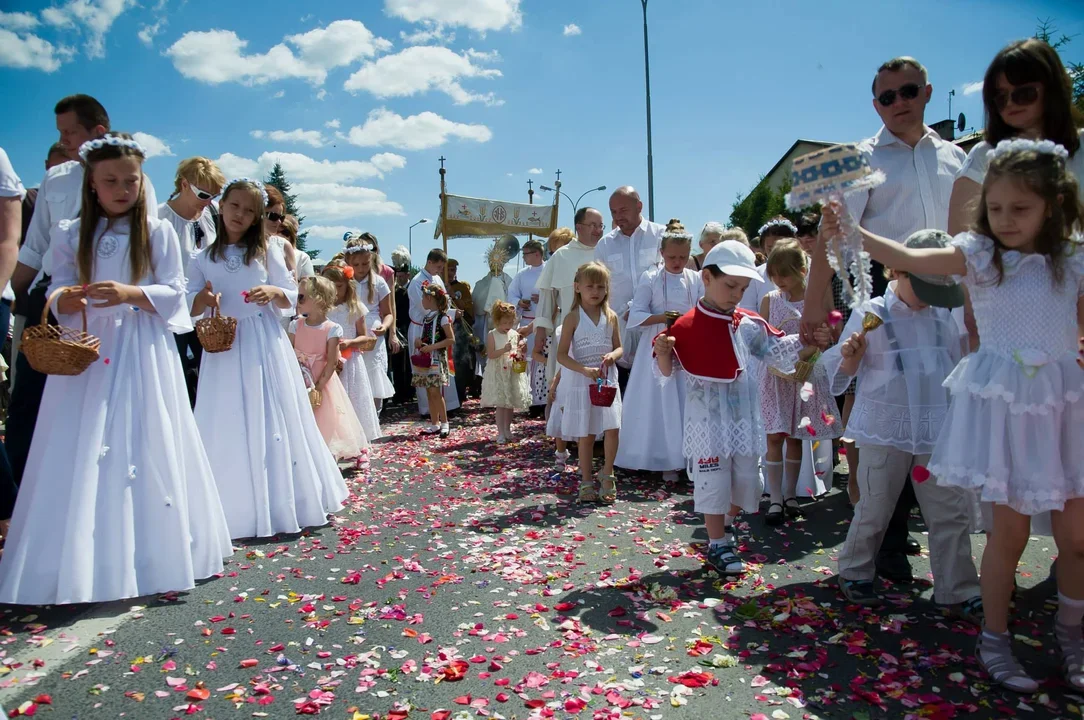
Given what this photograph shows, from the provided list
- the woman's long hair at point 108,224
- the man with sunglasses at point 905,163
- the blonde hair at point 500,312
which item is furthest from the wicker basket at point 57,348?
the blonde hair at point 500,312

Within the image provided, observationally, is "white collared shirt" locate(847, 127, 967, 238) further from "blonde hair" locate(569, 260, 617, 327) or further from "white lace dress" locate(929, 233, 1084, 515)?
"blonde hair" locate(569, 260, 617, 327)

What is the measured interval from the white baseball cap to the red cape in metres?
0.28

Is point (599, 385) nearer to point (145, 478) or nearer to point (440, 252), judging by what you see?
point (145, 478)

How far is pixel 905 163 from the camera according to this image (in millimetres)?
3961

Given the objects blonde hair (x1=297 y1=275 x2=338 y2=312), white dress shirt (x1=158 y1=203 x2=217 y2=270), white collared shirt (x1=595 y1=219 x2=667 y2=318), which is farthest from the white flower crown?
blonde hair (x1=297 y1=275 x2=338 y2=312)

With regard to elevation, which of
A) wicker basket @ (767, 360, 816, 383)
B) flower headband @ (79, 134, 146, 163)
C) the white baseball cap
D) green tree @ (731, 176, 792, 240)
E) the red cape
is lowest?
wicker basket @ (767, 360, 816, 383)

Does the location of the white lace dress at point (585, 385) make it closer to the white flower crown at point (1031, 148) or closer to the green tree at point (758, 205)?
the white flower crown at point (1031, 148)

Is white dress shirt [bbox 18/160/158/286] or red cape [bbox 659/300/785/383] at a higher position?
white dress shirt [bbox 18/160/158/286]

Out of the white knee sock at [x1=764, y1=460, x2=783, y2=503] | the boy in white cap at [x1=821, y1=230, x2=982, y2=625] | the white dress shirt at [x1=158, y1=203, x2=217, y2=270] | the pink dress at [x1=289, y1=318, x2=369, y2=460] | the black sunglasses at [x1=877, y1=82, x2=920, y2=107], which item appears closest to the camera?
the boy in white cap at [x1=821, y1=230, x2=982, y2=625]

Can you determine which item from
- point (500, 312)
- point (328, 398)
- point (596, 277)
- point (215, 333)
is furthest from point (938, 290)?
point (500, 312)

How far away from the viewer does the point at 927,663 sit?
305 centimetres

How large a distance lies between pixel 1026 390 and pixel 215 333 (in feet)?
14.3

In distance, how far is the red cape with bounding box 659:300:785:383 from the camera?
4.38 metres

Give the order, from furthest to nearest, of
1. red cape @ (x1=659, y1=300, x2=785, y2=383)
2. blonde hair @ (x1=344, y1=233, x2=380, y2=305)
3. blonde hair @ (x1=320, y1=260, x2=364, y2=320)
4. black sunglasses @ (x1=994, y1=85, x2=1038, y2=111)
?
blonde hair @ (x1=344, y1=233, x2=380, y2=305), blonde hair @ (x1=320, y1=260, x2=364, y2=320), red cape @ (x1=659, y1=300, x2=785, y2=383), black sunglasses @ (x1=994, y1=85, x2=1038, y2=111)
